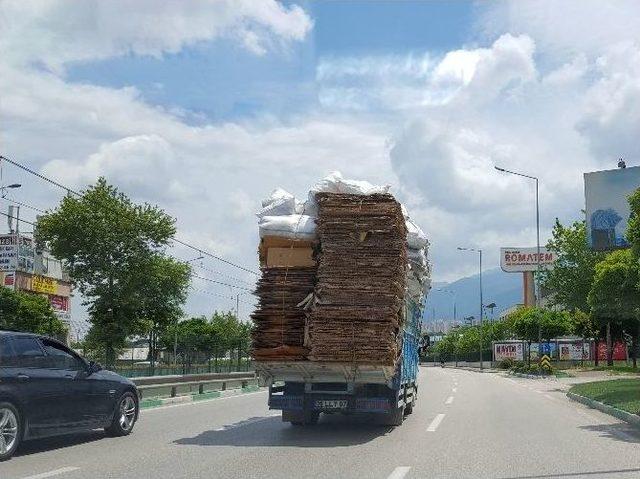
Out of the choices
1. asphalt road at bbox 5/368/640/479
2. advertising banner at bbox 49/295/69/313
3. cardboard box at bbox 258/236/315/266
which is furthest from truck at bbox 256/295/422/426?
advertising banner at bbox 49/295/69/313

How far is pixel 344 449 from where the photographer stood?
1138 centimetres

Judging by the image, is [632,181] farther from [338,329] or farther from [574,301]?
[338,329]

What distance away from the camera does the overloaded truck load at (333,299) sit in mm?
12320

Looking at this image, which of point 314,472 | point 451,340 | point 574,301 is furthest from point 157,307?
point 451,340

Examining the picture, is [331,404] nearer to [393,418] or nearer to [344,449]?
[393,418]

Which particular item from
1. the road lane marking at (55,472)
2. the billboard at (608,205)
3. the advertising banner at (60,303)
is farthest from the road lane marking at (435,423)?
the advertising banner at (60,303)

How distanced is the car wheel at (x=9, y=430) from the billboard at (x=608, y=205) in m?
46.7

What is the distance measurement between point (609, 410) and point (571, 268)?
36863 mm

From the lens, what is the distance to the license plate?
13.0 metres

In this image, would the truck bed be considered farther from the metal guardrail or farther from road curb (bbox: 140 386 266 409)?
road curb (bbox: 140 386 266 409)

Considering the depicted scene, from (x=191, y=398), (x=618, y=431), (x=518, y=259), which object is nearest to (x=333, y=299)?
(x=618, y=431)

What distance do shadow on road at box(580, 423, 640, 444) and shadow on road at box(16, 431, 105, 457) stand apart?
8538 millimetres

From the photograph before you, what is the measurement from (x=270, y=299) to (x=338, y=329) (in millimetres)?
1273

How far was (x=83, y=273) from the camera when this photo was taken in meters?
42.8
